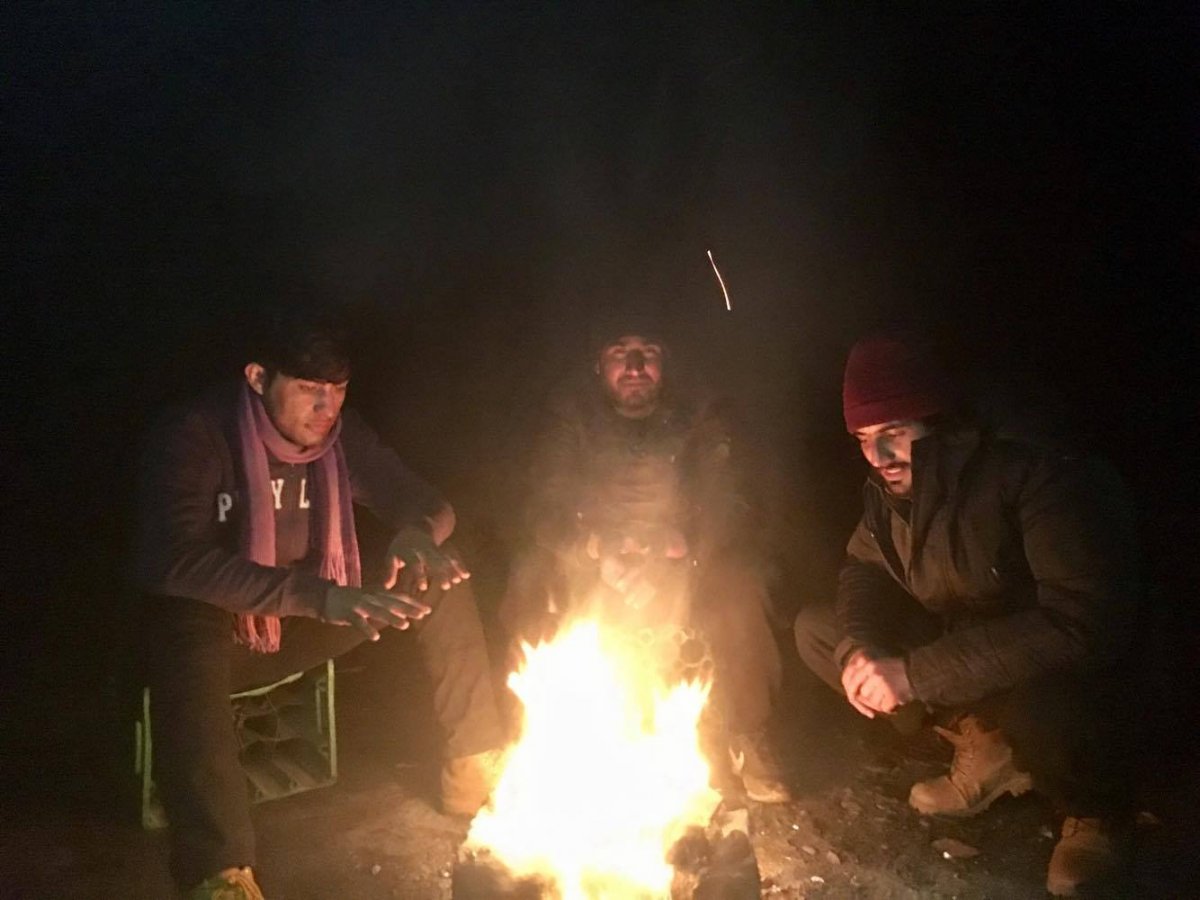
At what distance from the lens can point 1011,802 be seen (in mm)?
3432

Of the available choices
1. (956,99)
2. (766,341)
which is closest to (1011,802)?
(766,341)

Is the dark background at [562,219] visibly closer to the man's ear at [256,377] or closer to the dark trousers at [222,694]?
the dark trousers at [222,694]

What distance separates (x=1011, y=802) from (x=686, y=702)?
130 centimetres

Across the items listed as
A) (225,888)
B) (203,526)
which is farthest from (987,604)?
(203,526)

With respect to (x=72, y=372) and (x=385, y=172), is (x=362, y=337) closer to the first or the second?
(x=385, y=172)

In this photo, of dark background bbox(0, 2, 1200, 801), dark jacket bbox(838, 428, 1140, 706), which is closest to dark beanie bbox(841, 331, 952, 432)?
dark jacket bbox(838, 428, 1140, 706)

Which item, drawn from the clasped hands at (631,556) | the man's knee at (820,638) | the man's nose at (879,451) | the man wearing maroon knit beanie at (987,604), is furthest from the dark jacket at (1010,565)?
the clasped hands at (631,556)

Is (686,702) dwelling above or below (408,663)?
above

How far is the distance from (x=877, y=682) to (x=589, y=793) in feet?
3.22

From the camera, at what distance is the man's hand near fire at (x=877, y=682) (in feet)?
9.92

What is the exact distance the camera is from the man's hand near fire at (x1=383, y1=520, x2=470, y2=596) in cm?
349

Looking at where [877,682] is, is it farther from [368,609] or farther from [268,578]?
[268,578]

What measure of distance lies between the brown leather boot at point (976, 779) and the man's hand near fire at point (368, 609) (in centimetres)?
195

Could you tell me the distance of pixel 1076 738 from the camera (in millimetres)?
2852
